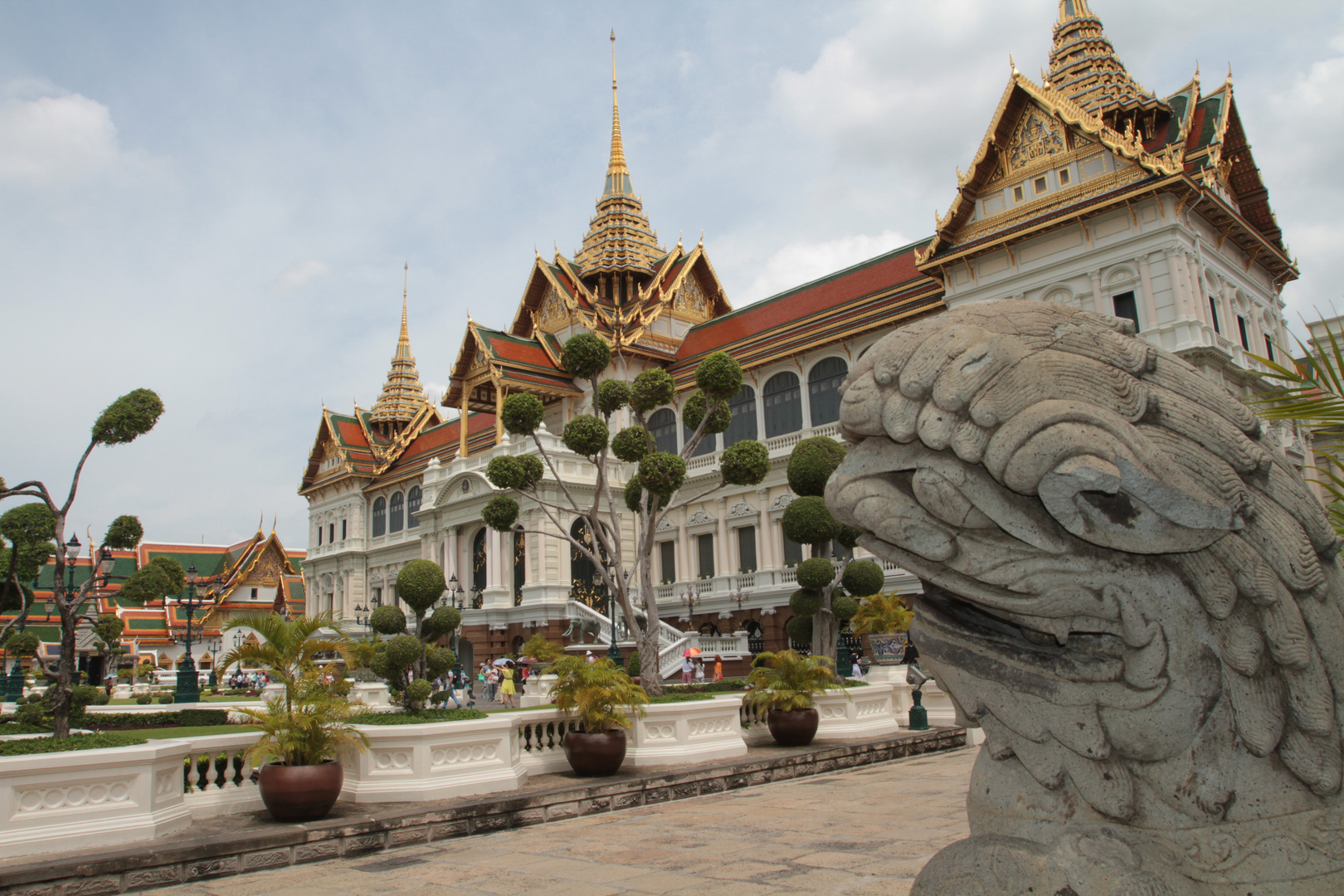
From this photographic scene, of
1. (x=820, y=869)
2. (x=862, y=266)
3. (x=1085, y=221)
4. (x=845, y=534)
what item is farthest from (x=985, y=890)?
(x=862, y=266)

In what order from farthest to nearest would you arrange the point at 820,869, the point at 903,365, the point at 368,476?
1. the point at 368,476
2. the point at 820,869
3. the point at 903,365

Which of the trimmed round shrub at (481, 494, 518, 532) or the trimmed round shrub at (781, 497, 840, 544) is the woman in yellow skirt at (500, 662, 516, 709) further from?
the trimmed round shrub at (781, 497, 840, 544)

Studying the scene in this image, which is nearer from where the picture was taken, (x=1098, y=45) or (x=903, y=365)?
(x=903, y=365)

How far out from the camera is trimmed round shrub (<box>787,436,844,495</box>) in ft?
58.3

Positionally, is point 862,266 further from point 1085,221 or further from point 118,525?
point 118,525

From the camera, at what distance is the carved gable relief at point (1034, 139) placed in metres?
25.0

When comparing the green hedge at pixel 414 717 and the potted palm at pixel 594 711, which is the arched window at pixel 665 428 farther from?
the green hedge at pixel 414 717

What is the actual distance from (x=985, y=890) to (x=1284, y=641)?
1064mm

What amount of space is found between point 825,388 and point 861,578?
11.7m

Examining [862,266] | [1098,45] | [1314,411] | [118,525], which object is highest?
[1098,45]

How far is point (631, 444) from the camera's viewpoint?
14383 mm

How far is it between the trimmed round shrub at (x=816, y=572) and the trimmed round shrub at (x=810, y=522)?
0.46 meters

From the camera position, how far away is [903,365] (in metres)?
2.82

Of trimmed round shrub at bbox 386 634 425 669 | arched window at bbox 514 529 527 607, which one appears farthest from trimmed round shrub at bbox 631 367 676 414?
arched window at bbox 514 529 527 607
